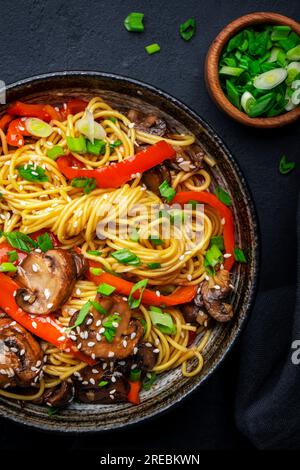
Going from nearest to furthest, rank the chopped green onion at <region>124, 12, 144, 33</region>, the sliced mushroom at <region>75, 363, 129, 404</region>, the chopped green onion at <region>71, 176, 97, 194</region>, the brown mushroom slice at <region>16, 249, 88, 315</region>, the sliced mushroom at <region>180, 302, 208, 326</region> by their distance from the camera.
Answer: the brown mushroom slice at <region>16, 249, 88, 315</region>
the chopped green onion at <region>71, 176, 97, 194</region>
the sliced mushroom at <region>75, 363, 129, 404</region>
the sliced mushroom at <region>180, 302, 208, 326</region>
the chopped green onion at <region>124, 12, 144, 33</region>

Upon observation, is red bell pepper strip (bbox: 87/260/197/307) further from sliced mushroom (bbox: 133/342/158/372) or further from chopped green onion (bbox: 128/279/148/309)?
sliced mushroom (bbox: 133/342/158/372)

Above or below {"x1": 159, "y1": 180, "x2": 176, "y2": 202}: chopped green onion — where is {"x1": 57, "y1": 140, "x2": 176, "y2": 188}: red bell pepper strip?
above

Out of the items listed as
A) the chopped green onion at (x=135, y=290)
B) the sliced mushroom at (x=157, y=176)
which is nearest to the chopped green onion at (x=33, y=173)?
the sliced mushroom at (x=157, y=176)

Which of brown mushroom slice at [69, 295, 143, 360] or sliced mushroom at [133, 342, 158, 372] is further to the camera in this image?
sliced mushroom at [133, 342, 158, 372]

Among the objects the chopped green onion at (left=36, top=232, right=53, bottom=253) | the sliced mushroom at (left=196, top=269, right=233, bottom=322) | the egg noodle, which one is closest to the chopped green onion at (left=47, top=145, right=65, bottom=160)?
the egg noodle

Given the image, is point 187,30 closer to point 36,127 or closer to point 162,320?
point 36,127

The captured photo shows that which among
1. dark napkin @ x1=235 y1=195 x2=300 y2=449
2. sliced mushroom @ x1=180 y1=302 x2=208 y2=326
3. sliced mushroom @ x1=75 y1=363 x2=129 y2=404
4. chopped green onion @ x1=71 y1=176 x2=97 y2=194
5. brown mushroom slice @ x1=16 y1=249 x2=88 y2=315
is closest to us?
brown mushroom slice @ x1=16 y1=249 x2=88 y2=315

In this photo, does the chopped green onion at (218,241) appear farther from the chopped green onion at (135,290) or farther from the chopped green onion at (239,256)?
the chopped green onion at (135,290)

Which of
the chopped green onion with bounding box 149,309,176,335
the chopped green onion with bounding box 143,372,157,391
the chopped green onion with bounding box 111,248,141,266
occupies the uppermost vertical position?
the chopped green onion with bounding box 111,248,141,266

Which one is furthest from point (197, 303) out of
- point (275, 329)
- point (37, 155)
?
point (37, 155)
